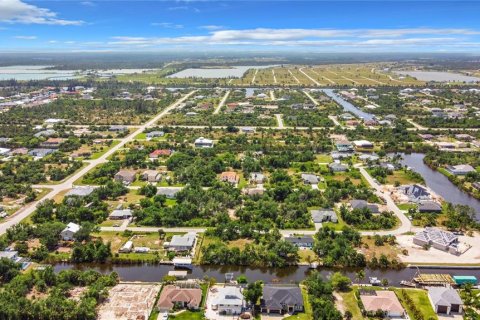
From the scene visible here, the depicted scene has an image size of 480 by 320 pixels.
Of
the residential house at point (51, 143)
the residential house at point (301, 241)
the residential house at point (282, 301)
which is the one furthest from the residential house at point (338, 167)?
the residential house at point (51, 143)

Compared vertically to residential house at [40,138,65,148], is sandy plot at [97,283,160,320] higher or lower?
lower

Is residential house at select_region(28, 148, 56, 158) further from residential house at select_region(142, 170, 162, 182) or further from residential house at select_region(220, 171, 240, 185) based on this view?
residential house at select_region(220, 171, 240, 185)

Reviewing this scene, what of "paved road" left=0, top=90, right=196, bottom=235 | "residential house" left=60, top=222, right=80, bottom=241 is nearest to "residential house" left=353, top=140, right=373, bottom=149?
"paved road" left=0, top=90, right=196, bottom=235

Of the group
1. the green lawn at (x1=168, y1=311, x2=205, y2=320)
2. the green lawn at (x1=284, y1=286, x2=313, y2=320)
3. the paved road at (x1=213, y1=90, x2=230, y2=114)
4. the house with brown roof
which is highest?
the paved road at (x1=213, y1=90, x2=230, y2=114)

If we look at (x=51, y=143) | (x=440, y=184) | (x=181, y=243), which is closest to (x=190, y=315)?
(x=181, y=243)

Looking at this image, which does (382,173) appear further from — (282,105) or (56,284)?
(282,105)

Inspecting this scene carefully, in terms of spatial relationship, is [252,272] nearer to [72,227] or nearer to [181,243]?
[181,243]
